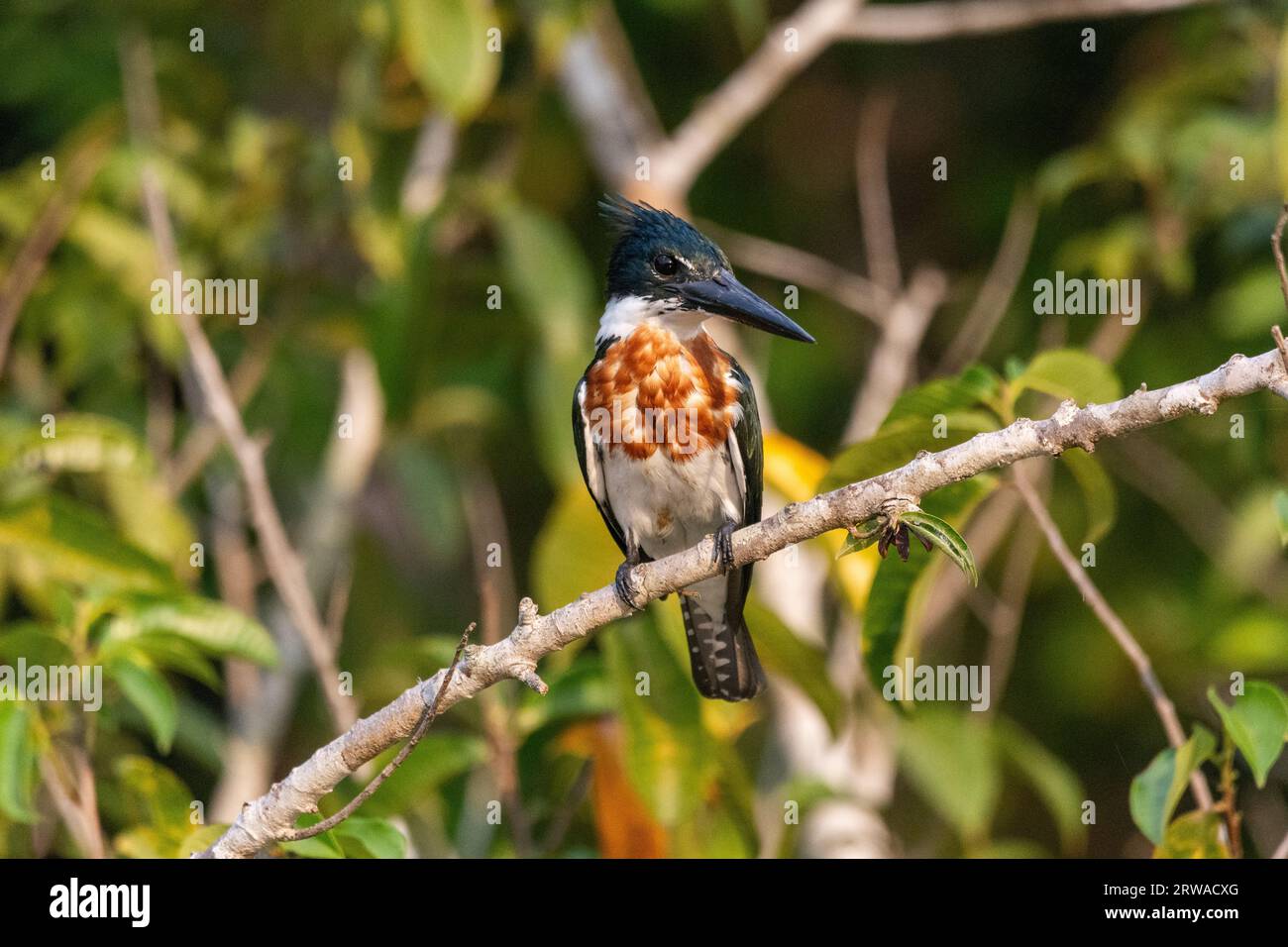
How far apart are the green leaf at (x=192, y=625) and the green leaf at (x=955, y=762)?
1565mm

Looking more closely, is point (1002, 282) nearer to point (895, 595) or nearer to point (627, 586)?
point (895, 595)

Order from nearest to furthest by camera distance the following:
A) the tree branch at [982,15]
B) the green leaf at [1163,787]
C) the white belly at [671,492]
Answer: the green leaf at [1163,787] → the white belly at [671,492] → the tree branch at [982,15]

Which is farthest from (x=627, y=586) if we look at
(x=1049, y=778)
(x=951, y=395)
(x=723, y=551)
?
(x=1049, y=778)

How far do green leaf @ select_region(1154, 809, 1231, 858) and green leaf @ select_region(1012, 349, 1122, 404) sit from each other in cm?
73

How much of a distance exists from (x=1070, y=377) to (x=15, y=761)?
6.28 feet

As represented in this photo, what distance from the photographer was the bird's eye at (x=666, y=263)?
3.17 m

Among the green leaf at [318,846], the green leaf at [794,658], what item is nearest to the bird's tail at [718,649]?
the green leaf at [794,658]

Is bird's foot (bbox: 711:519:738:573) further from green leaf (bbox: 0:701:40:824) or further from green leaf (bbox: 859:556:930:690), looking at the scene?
green leaf (bbox: 0:701:40:824)

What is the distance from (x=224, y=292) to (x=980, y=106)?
9.57ft

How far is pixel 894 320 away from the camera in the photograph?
4.16 metres

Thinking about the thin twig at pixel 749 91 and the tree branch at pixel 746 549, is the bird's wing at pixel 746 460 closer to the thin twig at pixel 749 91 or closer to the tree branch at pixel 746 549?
the tree branch at pixel 746 549

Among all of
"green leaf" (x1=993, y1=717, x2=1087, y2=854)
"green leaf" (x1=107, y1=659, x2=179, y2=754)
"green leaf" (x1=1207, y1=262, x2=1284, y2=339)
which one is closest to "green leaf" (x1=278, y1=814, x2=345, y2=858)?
"green leaf" (x1=107, y1=659, x2=179, y2=754)

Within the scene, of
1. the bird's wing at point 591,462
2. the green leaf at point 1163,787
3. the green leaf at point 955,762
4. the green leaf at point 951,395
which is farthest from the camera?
the green leaf at point 955,762

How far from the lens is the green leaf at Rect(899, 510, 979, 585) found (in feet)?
6.08
